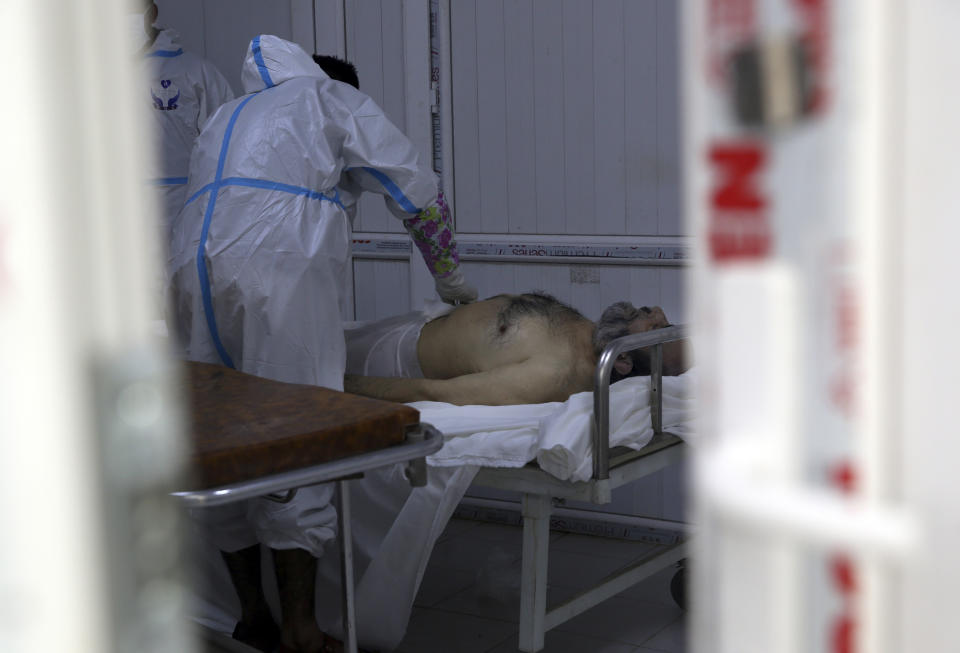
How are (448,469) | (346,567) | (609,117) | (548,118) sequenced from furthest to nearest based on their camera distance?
(548,118)
(609,117)
(448,469)
(346,567)

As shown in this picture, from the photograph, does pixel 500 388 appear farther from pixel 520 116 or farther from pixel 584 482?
pixel 520 116

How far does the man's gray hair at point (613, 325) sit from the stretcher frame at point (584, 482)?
0.30 m

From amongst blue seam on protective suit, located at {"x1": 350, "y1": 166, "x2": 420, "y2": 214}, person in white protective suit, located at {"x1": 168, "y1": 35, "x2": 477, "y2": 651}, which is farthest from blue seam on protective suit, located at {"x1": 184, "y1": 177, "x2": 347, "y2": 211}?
blue seam on protective suit, located at {"x1": 350, "y1": 166, "x2": 420, "y2": 214}

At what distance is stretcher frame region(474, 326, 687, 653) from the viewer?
2.43m

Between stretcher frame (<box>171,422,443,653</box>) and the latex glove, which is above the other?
the latex glove

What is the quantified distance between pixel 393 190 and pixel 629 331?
2.60 feet

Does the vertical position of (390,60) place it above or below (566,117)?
above

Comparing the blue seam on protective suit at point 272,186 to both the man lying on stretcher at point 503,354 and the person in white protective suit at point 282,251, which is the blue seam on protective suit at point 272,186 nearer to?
the person in white protective suit at point 282,251

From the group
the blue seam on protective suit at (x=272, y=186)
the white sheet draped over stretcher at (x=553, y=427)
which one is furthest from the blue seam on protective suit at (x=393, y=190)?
the white sheet draped over stretcher at (x=553, y=427)

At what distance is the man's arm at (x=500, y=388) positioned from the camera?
290 cm

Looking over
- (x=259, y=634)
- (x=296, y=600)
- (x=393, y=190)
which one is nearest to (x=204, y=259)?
(x=393, y=190)

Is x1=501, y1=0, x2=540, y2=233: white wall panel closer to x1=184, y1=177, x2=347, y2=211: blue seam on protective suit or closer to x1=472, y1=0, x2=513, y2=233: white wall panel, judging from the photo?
x1=472, y1=0, x2=513, y2=233: white wall panel

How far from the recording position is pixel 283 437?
6.07 ft

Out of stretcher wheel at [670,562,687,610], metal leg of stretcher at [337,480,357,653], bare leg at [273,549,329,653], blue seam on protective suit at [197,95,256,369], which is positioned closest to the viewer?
metal leg of stretcher at [337,480,357,653]
